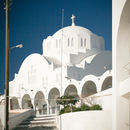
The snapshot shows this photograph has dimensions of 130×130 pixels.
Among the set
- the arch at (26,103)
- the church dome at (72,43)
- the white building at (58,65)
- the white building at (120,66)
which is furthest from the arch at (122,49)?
the arch at (26,103)

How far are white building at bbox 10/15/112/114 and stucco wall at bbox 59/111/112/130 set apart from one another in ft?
61.4

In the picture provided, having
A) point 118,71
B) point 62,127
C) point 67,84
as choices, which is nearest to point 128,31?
point 118,71

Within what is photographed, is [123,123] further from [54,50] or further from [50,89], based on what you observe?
[54,50]

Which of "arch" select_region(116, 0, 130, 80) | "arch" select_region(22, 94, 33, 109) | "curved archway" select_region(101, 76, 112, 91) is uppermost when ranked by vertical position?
"arch" select_region(116, 0, 130, 80)

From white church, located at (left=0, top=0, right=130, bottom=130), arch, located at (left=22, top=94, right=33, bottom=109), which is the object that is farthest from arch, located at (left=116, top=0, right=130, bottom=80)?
arch, located at (left=22, top=94, right=33, bottom=109)

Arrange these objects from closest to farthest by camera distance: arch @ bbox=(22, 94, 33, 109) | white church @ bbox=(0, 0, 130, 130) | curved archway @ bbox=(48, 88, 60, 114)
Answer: white church @ bbox=(0, 0, 130, 130) → curved archway @ bbox=(48, 88, 60, 114) → arch @ bbox=(22, 94, 33, 109)

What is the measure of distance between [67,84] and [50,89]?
3.28 meters

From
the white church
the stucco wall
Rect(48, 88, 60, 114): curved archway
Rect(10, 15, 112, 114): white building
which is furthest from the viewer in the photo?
Rect(10, 15, 112, 114): white building

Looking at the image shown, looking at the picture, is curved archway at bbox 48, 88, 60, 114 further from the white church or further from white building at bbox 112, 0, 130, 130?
white building at bbox 112, 0, 130, 130

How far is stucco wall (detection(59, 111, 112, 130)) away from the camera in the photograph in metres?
10.7

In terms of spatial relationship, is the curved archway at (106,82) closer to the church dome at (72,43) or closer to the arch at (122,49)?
the church dome at (72,43)

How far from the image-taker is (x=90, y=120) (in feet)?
36.8

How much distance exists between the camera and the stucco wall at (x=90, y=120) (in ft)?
35.2

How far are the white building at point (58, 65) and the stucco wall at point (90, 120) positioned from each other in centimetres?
1872
